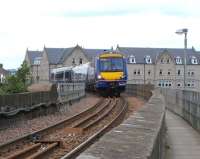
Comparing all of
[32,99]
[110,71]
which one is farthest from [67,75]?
[32,99]

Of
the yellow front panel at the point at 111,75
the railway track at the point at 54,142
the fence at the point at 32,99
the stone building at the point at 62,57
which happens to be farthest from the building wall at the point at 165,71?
the railway track at the point at 54,142

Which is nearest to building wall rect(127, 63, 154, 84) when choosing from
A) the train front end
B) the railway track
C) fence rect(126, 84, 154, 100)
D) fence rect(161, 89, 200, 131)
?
fence rect(126, 84, 154, 100)

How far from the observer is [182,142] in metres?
16.6

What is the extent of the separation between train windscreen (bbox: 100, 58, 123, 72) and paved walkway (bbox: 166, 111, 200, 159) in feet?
64.1

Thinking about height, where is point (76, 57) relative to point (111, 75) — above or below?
above

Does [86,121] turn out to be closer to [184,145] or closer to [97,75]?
[184,145]

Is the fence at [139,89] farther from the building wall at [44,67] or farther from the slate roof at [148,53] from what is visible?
the building wall at [44,67]

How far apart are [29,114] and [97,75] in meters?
20.0

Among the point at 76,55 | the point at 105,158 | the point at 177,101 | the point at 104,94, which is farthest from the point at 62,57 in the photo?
the point at 105,158

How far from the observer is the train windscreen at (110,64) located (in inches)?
1675

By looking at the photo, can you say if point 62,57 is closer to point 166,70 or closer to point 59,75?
point 166,70

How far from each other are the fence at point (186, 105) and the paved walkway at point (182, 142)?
0.40 m

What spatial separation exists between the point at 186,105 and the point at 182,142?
7.55 metres

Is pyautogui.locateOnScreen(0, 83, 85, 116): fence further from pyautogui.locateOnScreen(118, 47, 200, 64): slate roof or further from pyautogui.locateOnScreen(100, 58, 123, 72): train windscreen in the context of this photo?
pyautogui.locateOnScreen(118, 47, 200, 64): slate roof
